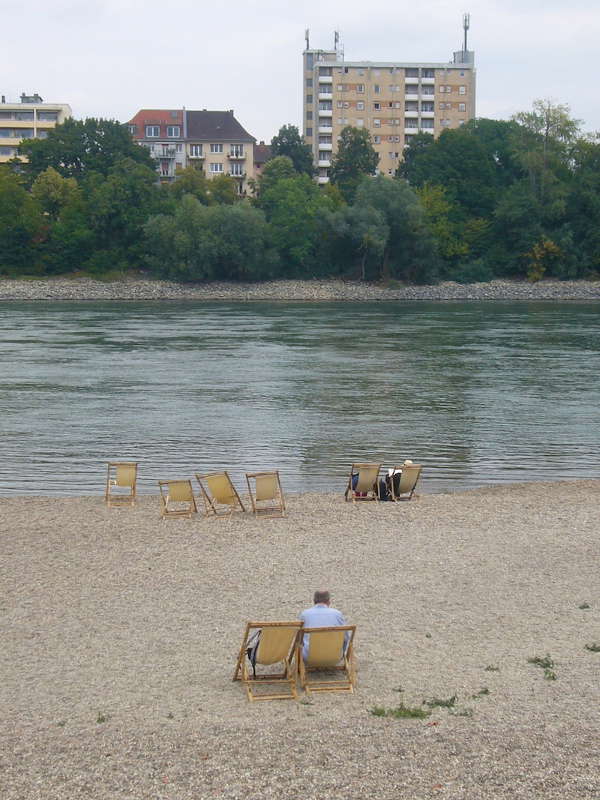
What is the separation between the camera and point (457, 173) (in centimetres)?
11475

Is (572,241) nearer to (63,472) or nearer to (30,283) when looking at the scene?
(30,283)

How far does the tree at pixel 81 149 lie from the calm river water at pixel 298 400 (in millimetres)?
53975

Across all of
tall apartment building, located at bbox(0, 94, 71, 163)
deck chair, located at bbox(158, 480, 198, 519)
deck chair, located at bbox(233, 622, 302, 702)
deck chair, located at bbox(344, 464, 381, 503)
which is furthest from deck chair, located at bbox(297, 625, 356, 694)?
tall apartment building, located at bbox(0, 94, 71, 163)

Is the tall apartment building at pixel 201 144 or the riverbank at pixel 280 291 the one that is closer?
the riverbank at pixel 280 291

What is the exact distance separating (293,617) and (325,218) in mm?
93461

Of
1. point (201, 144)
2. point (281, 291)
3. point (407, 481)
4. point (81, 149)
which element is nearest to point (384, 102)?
point (201, 144)

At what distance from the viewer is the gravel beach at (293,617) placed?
7555 millimetres

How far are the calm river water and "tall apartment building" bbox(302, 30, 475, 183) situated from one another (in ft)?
252

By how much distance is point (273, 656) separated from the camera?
9555mm

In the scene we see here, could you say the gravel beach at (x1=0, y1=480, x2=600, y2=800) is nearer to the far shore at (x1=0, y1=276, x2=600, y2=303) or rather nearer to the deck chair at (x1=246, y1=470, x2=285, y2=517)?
the deck chair at (x1=246, y1=470, x2=285, y2=517)

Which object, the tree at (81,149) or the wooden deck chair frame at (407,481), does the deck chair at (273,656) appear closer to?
the wooden deck chair frame at (407,481)

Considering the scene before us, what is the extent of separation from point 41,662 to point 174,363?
1424 inches

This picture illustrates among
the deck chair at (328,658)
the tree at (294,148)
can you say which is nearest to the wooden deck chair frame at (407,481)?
the deck chair at (328,658)

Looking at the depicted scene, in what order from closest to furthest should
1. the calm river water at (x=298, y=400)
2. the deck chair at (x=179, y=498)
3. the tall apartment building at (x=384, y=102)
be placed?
the deck chair at (x=179, y=498) → the calm river water at (x=298, y=400) → the tall apartment building at (x=384, y=102)
